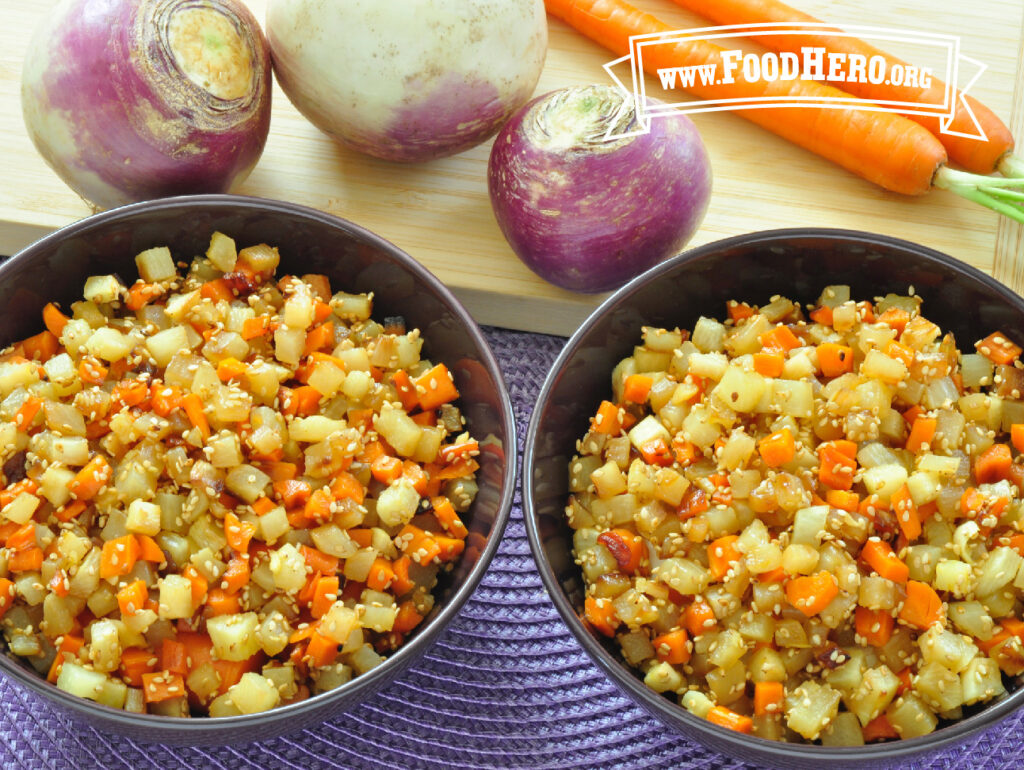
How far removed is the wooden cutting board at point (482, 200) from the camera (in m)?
2.49

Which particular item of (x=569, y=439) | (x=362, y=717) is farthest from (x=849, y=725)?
(x=362, y=717)

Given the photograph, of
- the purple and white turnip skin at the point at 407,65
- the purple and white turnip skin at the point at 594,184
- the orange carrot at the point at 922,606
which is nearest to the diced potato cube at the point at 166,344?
the purple and white turnip skin at the point at 407,65

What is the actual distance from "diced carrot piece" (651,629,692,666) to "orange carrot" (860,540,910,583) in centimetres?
34

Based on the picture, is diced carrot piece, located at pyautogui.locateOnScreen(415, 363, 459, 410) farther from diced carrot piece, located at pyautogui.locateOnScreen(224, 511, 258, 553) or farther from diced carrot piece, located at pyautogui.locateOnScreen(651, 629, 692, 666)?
diced carrot piece, located at pyautogui.locateOnScreen(651, 629, 692, 666)

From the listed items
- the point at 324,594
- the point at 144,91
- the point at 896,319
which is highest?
the point at 144,91

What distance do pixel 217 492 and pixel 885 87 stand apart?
1.81m

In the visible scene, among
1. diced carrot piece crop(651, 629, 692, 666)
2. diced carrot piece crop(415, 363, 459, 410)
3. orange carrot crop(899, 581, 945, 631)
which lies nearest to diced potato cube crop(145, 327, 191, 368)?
diced carrot piece crop(415, 363, 459, 410)

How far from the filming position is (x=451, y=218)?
2531 mm

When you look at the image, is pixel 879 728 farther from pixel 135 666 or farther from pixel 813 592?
pixel 135 666

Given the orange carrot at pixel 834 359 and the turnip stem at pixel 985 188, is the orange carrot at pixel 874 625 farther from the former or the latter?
the turnip stem at pixel 985 188

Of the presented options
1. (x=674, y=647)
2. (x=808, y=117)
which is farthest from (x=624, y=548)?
(x=808, y=117)

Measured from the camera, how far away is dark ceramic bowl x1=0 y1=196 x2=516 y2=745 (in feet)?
6.64

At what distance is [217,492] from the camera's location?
6.48 feet

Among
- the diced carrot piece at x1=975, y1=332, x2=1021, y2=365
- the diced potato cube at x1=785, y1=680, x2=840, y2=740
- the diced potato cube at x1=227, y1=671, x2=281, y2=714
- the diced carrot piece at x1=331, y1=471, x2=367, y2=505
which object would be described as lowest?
the diced potato cube at x1=227, y1=671, x2=281, y2=714
